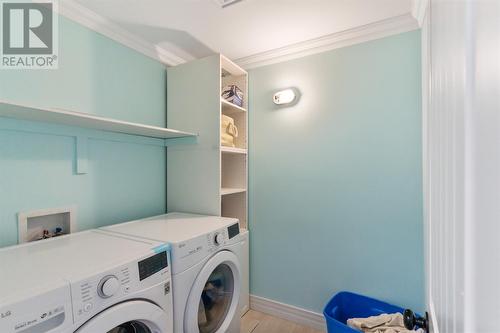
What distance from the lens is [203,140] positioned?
199cm

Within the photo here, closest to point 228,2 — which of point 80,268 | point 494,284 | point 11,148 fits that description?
point 11,148

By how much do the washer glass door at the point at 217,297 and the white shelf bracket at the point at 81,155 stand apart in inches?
42.7

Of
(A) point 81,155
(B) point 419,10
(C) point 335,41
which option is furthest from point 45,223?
(B) point 419,10

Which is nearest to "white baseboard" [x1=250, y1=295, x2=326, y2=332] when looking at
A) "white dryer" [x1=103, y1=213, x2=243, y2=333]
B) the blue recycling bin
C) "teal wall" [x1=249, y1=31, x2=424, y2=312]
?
"teal wall" [x1=249, y1=31, x2=424, y2=312]

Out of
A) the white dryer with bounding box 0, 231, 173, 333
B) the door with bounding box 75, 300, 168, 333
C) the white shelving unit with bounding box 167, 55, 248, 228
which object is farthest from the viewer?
the white shelving unit with bounding box 167, 55, 248, 228

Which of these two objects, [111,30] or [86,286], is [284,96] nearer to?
[111,30]

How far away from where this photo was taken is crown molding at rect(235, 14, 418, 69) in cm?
169

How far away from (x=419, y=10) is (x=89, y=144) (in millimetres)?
2314

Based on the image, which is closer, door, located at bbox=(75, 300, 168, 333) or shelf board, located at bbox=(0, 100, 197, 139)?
door, located at bbox=(75, 300, 168, 333)

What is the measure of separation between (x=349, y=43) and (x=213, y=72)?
1.09m

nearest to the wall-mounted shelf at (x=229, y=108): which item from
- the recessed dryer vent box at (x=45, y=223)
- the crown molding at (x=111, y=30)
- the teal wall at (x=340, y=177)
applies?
the teal wall at (x=340, y=177)

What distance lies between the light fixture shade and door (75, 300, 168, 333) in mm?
1696

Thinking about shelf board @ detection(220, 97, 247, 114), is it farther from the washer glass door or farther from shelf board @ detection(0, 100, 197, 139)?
the washer glass door

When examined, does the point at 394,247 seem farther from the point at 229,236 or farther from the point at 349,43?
the point at 349,43
